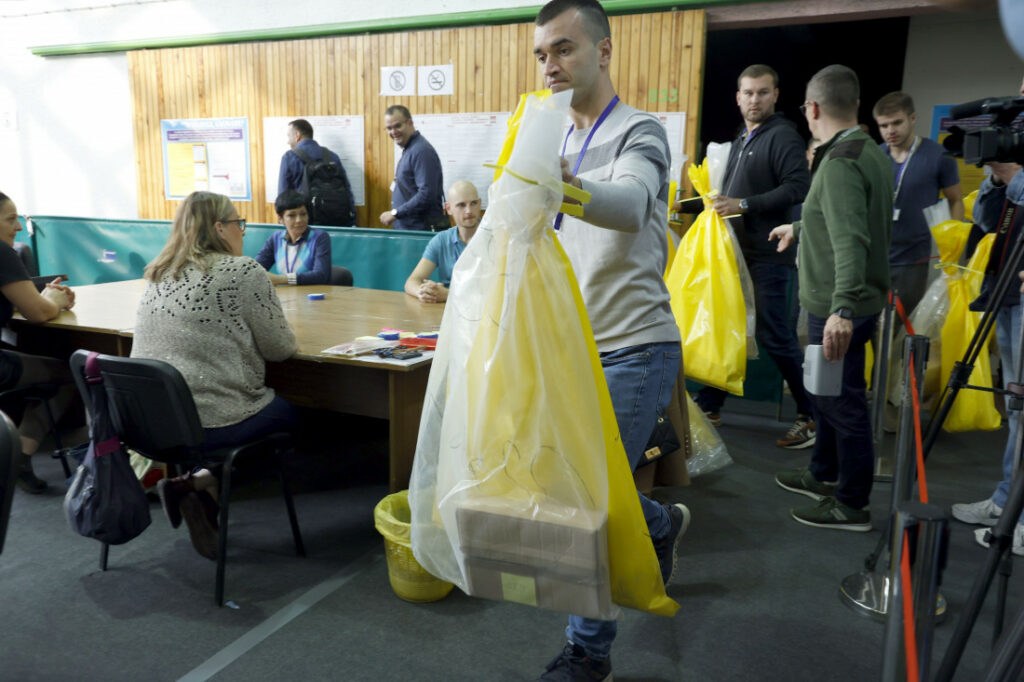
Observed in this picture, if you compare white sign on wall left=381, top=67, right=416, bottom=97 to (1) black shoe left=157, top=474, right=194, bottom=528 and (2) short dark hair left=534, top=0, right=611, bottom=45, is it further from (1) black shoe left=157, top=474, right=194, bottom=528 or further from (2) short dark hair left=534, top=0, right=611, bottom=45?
(2) short dark hair left=534, top=0, right=611, bottom=45

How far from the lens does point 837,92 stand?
2322mm

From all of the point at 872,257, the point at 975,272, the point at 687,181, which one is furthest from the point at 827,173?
the point at 687,181

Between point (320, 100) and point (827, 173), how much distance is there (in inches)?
179

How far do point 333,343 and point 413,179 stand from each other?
294 centimetres

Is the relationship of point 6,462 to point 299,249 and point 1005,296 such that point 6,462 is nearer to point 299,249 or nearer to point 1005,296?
point 1005,296

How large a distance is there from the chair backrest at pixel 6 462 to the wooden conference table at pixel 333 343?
3.62 feet

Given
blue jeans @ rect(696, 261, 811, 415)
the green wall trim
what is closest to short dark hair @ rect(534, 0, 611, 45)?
blue jeans @ rect(696, 261, 811, 415)

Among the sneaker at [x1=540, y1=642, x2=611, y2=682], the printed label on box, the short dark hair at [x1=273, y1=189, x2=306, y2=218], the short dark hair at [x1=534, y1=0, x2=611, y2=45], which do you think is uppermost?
the short dark hair at [x1=534, y1=0, x2=611, y2=45]

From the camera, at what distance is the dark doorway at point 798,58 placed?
5824 millimetres

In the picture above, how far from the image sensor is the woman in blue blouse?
386 cm

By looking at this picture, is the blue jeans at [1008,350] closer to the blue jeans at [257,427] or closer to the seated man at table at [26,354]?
the blue jeans at [257,427]

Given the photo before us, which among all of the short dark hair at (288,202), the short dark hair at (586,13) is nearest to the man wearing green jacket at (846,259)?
the short dark hair at (586,13)

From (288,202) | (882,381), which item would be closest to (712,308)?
(882,381)

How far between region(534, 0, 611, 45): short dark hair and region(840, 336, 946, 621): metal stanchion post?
105 centimetres
